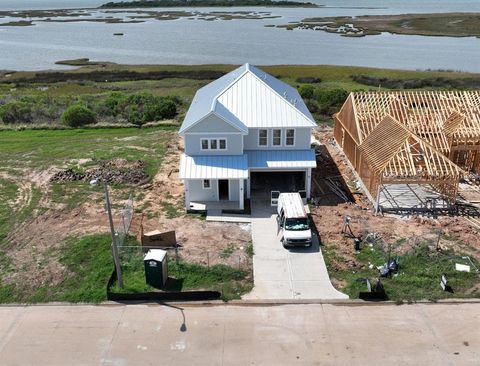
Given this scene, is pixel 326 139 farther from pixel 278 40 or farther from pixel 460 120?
pixel 278 40

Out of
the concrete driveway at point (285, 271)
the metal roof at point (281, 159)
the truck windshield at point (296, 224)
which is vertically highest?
the metal roof at point (281, 159)

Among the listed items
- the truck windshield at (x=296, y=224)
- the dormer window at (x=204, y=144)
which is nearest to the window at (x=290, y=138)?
the dormer window at (x=204, y=144)

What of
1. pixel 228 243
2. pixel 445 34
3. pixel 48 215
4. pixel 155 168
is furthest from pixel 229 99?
pixel 445 34

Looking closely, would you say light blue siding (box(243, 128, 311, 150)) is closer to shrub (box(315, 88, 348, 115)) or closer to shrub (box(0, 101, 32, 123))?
shrub (box(315, 88, 348, 115))

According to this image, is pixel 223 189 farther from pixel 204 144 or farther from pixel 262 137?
pixel 262 137

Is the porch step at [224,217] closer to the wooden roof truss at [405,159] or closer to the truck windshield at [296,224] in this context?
the truck windshield at [296,224]

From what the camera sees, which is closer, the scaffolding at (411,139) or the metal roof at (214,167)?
the metal roof at (214,167)

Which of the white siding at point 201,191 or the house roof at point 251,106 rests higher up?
the house roof at point 251,106
